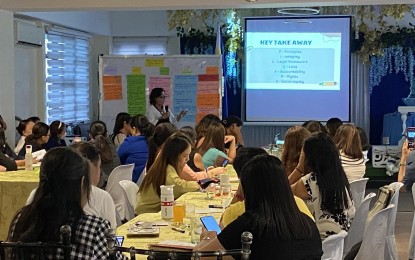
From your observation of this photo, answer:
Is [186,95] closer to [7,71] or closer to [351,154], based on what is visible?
[7,71]

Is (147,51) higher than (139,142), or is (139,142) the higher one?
(147,51)

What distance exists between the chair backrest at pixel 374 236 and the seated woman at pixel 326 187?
12.0 inches

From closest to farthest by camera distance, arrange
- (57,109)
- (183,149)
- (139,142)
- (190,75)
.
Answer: (183,149) → (139,142) → (190,75) → (57,109)

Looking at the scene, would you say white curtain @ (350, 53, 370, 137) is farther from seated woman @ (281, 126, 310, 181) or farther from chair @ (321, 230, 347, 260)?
chair @ (321, 230, 347, 260)

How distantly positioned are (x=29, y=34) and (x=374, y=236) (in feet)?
22.9

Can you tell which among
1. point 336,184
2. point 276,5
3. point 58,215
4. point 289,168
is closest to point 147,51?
point 276,5

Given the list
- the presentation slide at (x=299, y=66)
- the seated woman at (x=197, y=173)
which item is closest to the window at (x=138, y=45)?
the presentation slide at (x=299, y=66)

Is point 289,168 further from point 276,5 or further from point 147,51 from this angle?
point 147,51

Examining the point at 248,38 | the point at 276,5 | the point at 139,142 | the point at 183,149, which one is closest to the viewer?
the point at 183,149

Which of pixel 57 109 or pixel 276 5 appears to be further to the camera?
pixel 57 109

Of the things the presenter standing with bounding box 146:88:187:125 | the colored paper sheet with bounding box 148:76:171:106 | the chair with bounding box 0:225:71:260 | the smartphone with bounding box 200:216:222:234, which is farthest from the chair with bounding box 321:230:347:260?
the colored paper sheet with bounding box 148:76:171:106

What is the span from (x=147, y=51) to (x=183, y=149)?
25.3 feet

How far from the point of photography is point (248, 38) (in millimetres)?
11305

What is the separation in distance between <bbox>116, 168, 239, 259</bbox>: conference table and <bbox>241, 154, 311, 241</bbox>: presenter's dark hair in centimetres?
65
